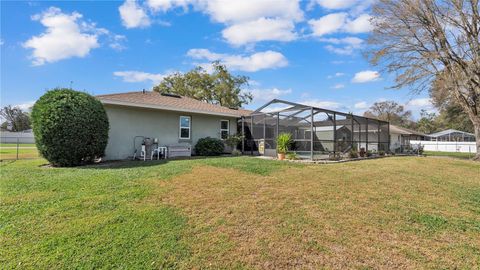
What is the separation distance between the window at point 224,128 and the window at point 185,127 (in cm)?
218

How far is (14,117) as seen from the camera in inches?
2128

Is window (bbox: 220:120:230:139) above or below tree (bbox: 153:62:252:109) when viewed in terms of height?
below

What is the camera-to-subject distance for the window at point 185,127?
13203mm

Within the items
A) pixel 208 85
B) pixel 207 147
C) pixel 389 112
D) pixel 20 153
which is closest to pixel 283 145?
pixel 207 147

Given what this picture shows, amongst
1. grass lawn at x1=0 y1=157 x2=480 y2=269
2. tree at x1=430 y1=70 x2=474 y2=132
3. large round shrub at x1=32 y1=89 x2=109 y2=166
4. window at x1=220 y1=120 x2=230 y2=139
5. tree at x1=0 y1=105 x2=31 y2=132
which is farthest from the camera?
tree at x1=0 y1=105 x2=31 y2=132

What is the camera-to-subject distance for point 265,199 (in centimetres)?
501

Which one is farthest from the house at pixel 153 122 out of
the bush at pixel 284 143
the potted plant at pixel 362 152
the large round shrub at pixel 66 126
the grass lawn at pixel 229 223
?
the potted plant at pixel 362 152

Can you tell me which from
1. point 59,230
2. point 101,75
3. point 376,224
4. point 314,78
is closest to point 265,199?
point 376,224

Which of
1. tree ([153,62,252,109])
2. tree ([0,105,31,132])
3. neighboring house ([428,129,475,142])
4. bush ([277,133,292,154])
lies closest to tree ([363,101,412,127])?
neighboring house ([428,129,475,142])

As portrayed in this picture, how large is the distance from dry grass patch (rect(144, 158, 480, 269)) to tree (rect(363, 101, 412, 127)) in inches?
1966

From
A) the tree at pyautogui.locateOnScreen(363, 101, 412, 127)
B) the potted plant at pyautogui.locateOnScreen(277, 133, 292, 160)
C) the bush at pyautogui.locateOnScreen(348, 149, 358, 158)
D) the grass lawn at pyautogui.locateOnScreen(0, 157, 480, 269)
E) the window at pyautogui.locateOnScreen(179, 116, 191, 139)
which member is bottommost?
the grass lawn at pyautogui.locateOnScreen(0, 157, 480, 269)

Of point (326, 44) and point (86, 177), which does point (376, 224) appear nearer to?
point (86, 177)

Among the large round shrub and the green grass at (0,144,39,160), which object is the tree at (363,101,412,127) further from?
the green grass at (0,144,39,160)

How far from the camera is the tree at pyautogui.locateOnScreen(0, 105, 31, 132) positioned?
2111 inches
